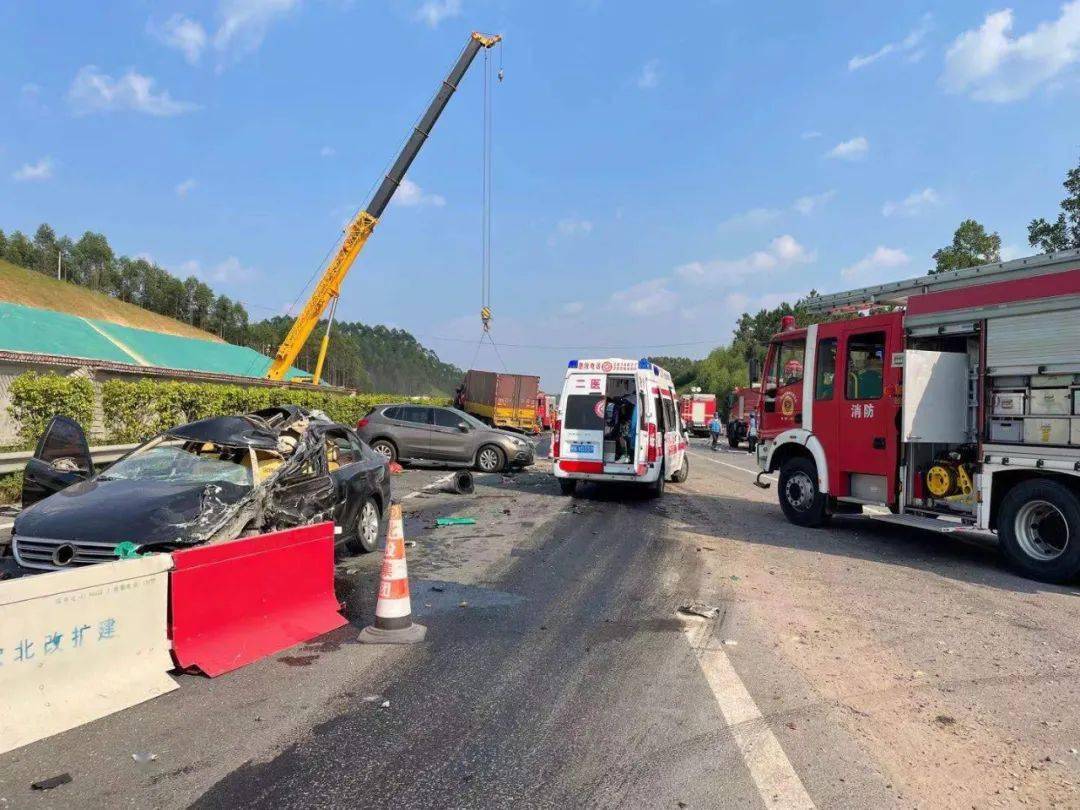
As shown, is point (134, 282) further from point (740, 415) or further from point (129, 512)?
point (129, 512)

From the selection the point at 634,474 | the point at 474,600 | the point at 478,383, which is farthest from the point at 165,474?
the point at 478,383

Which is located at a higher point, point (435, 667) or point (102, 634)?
point (102, 634)

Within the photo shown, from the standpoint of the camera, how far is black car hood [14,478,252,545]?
476cm

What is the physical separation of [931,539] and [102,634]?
976cm

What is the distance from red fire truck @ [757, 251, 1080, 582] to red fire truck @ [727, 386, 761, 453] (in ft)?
69.5

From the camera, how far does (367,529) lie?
25.4ft

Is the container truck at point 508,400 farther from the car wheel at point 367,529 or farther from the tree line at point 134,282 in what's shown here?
the tree line at point 134,282

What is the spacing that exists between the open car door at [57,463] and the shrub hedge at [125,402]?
15.6 ft

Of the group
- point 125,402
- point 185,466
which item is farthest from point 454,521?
point 125,402

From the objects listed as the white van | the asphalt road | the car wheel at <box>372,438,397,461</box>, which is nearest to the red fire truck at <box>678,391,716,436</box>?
the car wheel at <box>372,438,397,461</box>

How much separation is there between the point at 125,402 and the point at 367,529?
30.1 feet

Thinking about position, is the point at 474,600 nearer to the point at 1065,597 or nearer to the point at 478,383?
the point at 1065,597

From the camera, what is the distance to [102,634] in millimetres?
3814

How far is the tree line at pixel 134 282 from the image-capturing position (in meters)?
95.6
